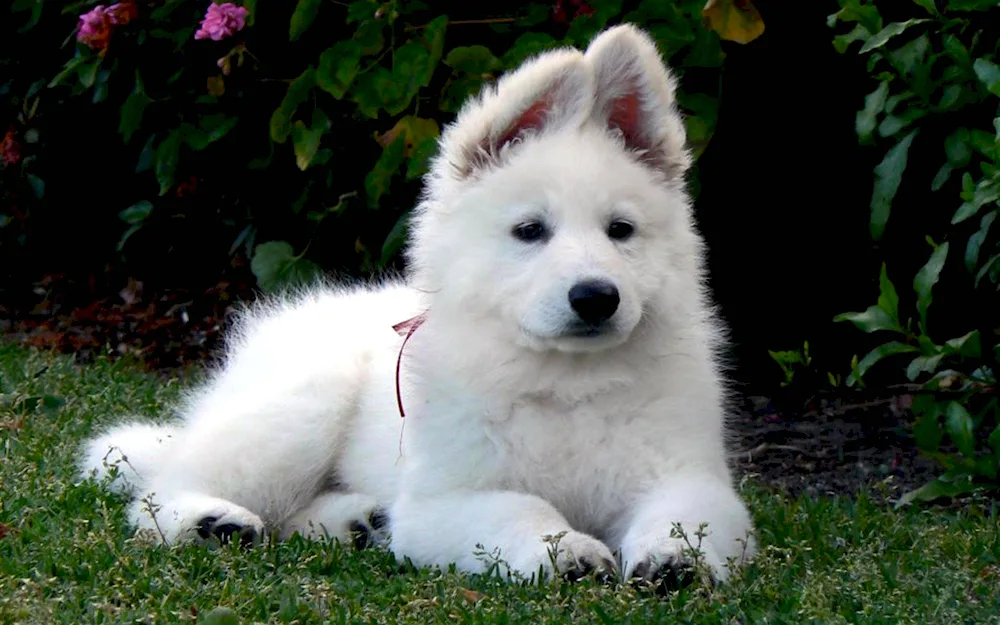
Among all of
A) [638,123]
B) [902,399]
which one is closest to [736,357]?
[902,399]

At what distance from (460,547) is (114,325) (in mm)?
5557

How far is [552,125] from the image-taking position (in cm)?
422

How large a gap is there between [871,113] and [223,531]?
2600 mm

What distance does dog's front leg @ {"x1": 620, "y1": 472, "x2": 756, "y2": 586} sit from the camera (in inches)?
140

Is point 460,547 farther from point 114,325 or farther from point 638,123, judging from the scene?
point 114,325

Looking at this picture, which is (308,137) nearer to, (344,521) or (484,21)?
(484,21)

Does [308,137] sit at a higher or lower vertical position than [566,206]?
lower

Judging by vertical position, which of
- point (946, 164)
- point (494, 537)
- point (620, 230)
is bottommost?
point (494, 537)

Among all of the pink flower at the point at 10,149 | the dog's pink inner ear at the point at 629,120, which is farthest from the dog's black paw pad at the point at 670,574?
the pink flower at the point at 10,149

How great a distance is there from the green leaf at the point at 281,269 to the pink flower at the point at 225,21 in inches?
40.5

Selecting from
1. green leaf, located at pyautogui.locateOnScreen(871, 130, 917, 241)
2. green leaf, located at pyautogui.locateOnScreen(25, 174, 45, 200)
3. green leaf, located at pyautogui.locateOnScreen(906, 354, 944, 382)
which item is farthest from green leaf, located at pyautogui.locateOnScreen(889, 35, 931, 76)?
green leaf, located at pyautogui.locateOnScreen(25, 174, 45, 200)

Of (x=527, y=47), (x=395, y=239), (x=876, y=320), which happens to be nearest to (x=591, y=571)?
(x=876, y=320)

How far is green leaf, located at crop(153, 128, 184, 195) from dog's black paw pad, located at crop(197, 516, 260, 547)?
359cm

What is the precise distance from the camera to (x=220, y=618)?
3.25 meters
